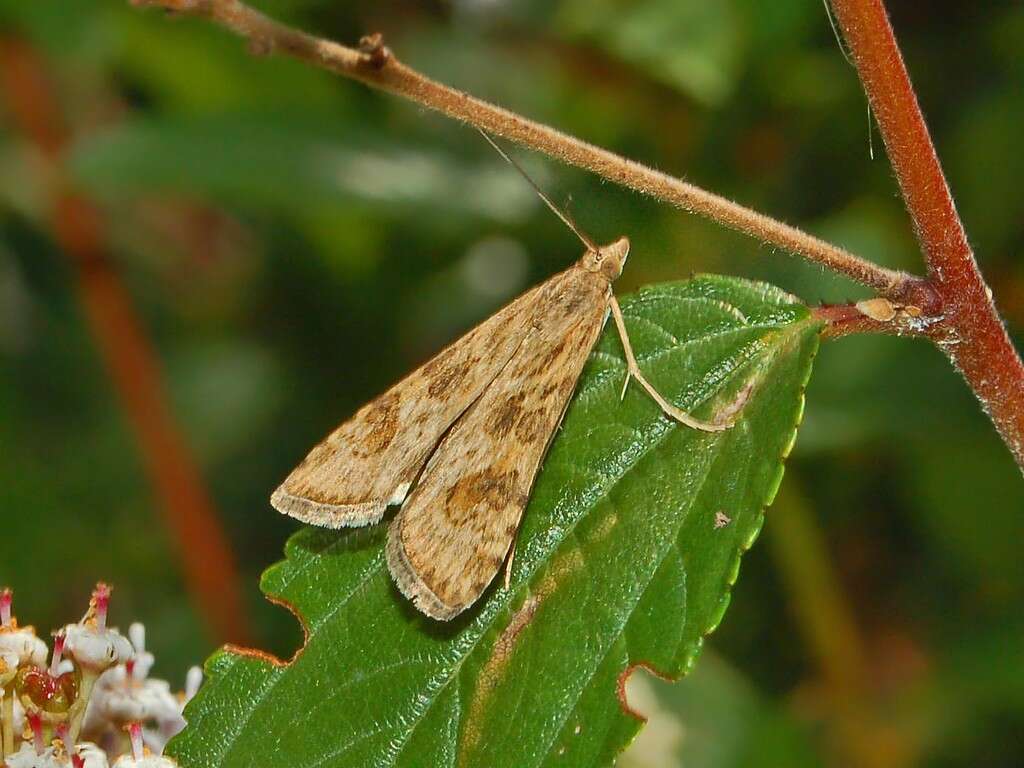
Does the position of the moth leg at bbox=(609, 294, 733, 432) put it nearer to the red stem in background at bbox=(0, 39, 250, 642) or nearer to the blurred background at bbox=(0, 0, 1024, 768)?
the blurred background at bbox=(0, 0, 1024, 768)

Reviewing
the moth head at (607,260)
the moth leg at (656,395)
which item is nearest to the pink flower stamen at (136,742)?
the moth leg at (656,395)

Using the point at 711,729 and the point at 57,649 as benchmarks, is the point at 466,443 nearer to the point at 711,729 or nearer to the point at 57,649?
the point at 57,649

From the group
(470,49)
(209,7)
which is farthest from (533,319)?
(470,49)

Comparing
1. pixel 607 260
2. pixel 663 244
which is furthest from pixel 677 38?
pixel 607 260

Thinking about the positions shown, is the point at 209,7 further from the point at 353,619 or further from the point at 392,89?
the point at 353,619

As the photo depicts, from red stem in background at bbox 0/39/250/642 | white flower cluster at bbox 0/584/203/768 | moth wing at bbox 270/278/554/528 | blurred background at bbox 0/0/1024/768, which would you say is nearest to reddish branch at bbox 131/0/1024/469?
moth wing at bbox 270/278/554/528

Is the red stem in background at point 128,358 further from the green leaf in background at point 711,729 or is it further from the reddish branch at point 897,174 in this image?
the reddish branch at point 897,174

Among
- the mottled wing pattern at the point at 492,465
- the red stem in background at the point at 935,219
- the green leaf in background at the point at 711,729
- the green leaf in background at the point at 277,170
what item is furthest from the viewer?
the green leaf in background at the point at 277,170
